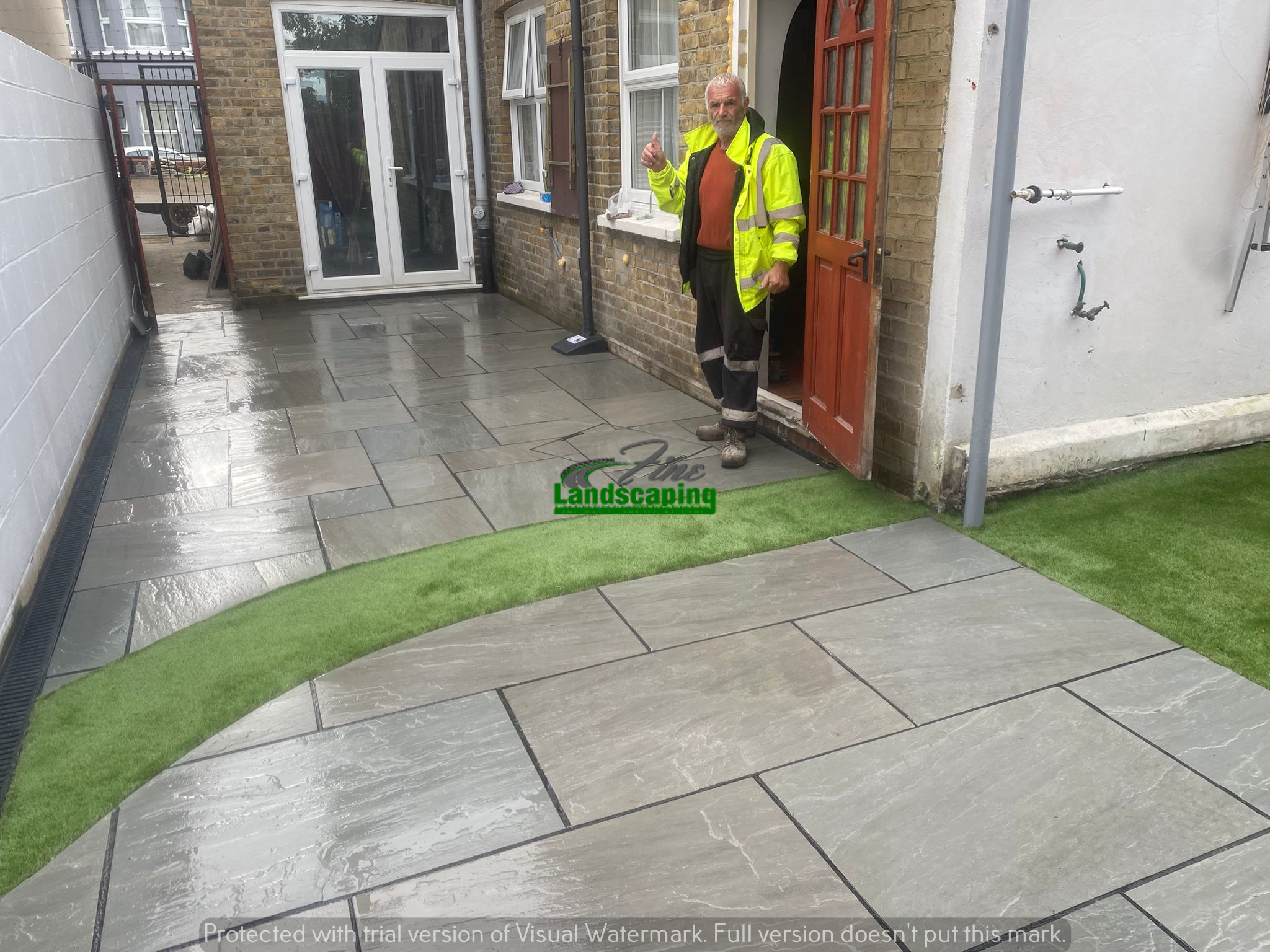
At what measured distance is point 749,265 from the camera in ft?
13.4

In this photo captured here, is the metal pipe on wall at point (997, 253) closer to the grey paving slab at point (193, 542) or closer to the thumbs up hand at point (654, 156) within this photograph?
the thumbs up hand at point (654, 156)

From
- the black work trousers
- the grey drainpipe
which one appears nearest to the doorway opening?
the black work trousers

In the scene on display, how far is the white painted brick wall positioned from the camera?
10.9ft

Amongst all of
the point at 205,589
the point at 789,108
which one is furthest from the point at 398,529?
the point at 789,108

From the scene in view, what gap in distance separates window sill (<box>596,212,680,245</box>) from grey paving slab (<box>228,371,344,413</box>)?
6.86ft

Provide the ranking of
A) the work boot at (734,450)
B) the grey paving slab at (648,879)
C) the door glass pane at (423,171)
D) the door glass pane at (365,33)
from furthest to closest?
the door glass pane at (423,171), the door glass pane at (365,33), the work boot at (734,450), the grey paving slab at (648,879)

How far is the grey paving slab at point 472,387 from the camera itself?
18.9 ft

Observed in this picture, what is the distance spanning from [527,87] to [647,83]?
2.64 metres

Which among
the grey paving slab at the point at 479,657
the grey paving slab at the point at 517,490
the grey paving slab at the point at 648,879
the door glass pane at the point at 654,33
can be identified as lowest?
the grey paving slab at the point at 648,879

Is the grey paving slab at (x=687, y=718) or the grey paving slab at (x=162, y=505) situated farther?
the grey paving slab at (x=162, y=505)

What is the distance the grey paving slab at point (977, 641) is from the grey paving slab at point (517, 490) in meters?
1.41

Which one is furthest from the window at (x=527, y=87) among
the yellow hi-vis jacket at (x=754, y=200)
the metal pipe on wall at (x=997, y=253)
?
the metal pipe on wall at (x=997, y=253)

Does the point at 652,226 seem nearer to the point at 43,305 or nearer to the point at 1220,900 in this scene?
the point at 43,305

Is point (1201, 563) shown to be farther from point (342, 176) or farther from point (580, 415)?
point (342, 176)
